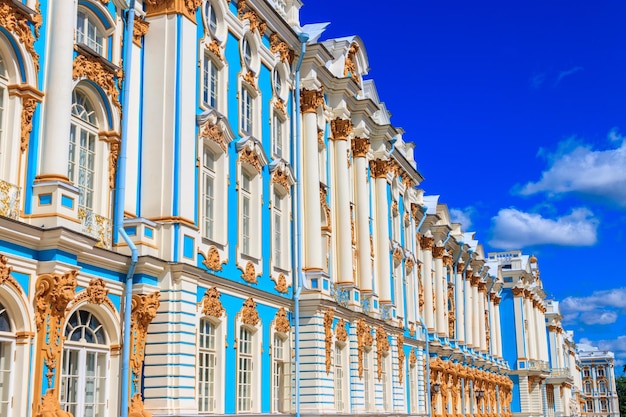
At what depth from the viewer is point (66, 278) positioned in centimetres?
1409

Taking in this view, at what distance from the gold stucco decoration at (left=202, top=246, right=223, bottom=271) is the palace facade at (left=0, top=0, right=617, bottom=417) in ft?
0.16

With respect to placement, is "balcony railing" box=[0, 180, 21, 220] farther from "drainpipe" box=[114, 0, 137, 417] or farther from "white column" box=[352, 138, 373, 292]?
"white column" box=[352, 138, 373, 292]

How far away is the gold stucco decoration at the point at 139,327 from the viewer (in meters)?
16.3

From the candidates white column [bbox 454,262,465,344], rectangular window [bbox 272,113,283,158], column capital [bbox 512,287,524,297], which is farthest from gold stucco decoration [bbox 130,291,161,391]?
column capital [bbox 512,287,524,297]

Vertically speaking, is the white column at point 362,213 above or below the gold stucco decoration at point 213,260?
above

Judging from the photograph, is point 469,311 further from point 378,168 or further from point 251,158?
point 251,158

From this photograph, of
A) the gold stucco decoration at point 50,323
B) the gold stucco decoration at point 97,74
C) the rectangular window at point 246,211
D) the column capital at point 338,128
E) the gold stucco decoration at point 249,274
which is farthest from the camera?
the column capital at point 338,128

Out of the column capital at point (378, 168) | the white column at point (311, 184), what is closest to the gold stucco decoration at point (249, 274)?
the white column at point (311, 184)

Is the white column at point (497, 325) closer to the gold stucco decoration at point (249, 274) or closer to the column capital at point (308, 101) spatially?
the column capital at point (308, 101)

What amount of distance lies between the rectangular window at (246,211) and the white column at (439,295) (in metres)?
21.6

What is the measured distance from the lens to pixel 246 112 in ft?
72.8

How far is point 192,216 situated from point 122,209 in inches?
82.8

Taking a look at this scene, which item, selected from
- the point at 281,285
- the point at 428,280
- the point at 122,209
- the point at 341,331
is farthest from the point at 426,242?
the point at 122,209

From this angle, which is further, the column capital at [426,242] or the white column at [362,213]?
the column capital at [426,242]
